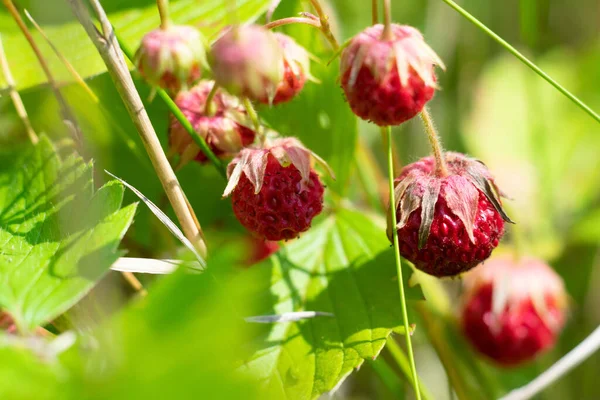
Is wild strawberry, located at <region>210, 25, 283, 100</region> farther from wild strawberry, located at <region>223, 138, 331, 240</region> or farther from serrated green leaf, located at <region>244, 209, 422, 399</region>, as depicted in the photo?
serrated green leaf, located at <region>244, 209, 422, 399</region>

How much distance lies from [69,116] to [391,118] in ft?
2.14

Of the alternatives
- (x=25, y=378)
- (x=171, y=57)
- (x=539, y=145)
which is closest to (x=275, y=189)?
(x=171, y=57)

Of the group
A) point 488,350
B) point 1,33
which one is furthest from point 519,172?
point 1,33

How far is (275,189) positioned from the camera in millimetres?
1042

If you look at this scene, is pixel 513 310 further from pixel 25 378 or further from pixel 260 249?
pixel 25 378

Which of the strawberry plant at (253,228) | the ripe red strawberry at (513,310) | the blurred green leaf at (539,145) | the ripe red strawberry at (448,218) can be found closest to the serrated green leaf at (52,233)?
the strawberry plant at (253,228)

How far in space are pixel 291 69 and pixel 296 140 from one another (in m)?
0.12

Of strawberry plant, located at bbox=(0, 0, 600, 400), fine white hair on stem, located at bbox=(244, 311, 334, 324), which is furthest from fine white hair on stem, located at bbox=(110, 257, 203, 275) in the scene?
fine white hair on stem, located at bbox=(244, 311, 334, 324)

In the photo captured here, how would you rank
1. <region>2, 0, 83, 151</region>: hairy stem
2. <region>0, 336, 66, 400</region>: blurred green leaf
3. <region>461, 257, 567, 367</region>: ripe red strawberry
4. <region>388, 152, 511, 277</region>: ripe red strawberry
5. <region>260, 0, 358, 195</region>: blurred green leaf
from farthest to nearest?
1. <region>461, 257, 567, 367</region>: ripe red strawberry
2. <region>260, 0, 358, 195</region>: blurred green leaf
3. <region>2, 0, 83, 151</region>: hairy stem
4. <region>388, 152, 511, 277</region>: ripe red strawberry
5. <region>0, 336, 66, 400</region>: blurred green leaf

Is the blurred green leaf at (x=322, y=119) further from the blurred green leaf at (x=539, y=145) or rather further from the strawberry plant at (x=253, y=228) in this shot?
the blurred green leaf at (x=539, y=145)

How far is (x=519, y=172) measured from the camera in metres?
2.24

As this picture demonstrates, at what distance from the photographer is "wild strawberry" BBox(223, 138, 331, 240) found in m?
1.04

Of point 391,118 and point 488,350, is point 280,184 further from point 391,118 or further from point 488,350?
point 488,350

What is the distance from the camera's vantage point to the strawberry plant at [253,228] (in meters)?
0.47
